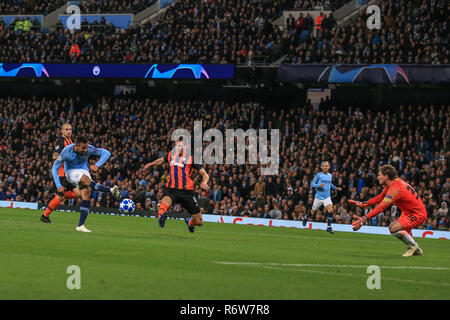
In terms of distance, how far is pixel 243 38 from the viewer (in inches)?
1612

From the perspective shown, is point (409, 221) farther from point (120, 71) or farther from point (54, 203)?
point (120, 71)

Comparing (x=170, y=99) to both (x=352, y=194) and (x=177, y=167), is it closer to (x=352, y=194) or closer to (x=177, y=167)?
(x=352, y=194)

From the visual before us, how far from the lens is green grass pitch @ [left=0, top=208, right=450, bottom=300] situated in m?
10.4

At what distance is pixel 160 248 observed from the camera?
53.4 feet

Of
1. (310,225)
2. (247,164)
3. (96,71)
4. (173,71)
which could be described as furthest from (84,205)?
(96,71)

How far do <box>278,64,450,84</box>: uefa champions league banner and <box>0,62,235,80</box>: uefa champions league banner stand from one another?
11.1ft

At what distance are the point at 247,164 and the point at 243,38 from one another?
7.29m

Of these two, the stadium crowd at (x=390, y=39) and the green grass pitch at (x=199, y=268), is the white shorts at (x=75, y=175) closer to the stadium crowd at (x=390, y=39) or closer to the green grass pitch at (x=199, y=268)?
the green grass pitch at (x=199, y=268)

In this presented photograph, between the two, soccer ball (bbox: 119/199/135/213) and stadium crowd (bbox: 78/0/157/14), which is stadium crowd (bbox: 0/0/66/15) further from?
soccer ball (bbox: 119/199/135/213)

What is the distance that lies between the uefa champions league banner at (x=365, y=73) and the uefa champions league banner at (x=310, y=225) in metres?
7.87

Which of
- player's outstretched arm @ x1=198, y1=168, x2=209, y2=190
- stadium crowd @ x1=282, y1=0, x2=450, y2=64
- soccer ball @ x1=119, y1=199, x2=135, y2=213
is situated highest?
stadium crowd @ x1=282, y1=0, x2=450, y2=64

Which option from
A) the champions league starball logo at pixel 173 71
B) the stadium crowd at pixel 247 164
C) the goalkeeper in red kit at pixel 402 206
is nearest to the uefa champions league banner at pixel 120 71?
the champions league starball logo at pixel 173 71

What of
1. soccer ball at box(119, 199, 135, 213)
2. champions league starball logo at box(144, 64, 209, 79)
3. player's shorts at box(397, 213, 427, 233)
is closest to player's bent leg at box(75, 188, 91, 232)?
player's shorts at box(397, 213, 427, 233)

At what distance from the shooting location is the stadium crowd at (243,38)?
36.4 metres
